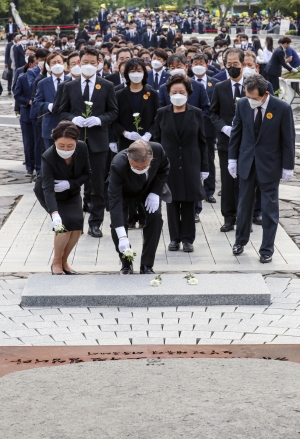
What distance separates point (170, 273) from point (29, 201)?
3944 millimetres

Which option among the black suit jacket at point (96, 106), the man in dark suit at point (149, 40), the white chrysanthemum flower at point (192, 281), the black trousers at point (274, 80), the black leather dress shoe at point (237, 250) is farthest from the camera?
the man in dark suit at point (149, 40)

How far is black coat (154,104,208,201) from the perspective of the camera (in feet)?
31.4

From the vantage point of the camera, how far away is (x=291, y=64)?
2455 centimetres

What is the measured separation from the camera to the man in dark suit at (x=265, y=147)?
902 cm

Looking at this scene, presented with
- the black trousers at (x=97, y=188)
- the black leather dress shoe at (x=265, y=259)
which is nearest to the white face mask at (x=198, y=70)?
the black trousers at (x=97, y=188)

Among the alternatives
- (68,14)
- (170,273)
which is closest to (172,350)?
(170,273)

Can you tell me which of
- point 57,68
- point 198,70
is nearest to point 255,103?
point 198,70

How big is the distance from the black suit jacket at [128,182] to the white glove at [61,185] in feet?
1.43

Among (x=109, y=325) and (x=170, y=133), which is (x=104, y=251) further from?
(x=109, y=325)

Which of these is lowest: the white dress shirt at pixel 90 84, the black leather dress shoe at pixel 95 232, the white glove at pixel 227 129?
the black leather dress shoe at pixel 95 232

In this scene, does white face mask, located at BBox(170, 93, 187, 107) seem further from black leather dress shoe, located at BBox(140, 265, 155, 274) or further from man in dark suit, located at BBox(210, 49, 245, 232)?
black leather dress shoe, located at BBox(140, 265, 155, 274)

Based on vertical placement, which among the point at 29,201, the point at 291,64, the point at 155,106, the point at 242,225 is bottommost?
the point at 291,64

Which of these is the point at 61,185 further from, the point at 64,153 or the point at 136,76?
the point at 136,76

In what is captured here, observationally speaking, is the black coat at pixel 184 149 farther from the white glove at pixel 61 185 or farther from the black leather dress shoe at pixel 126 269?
the white glove at pixel 61 185
